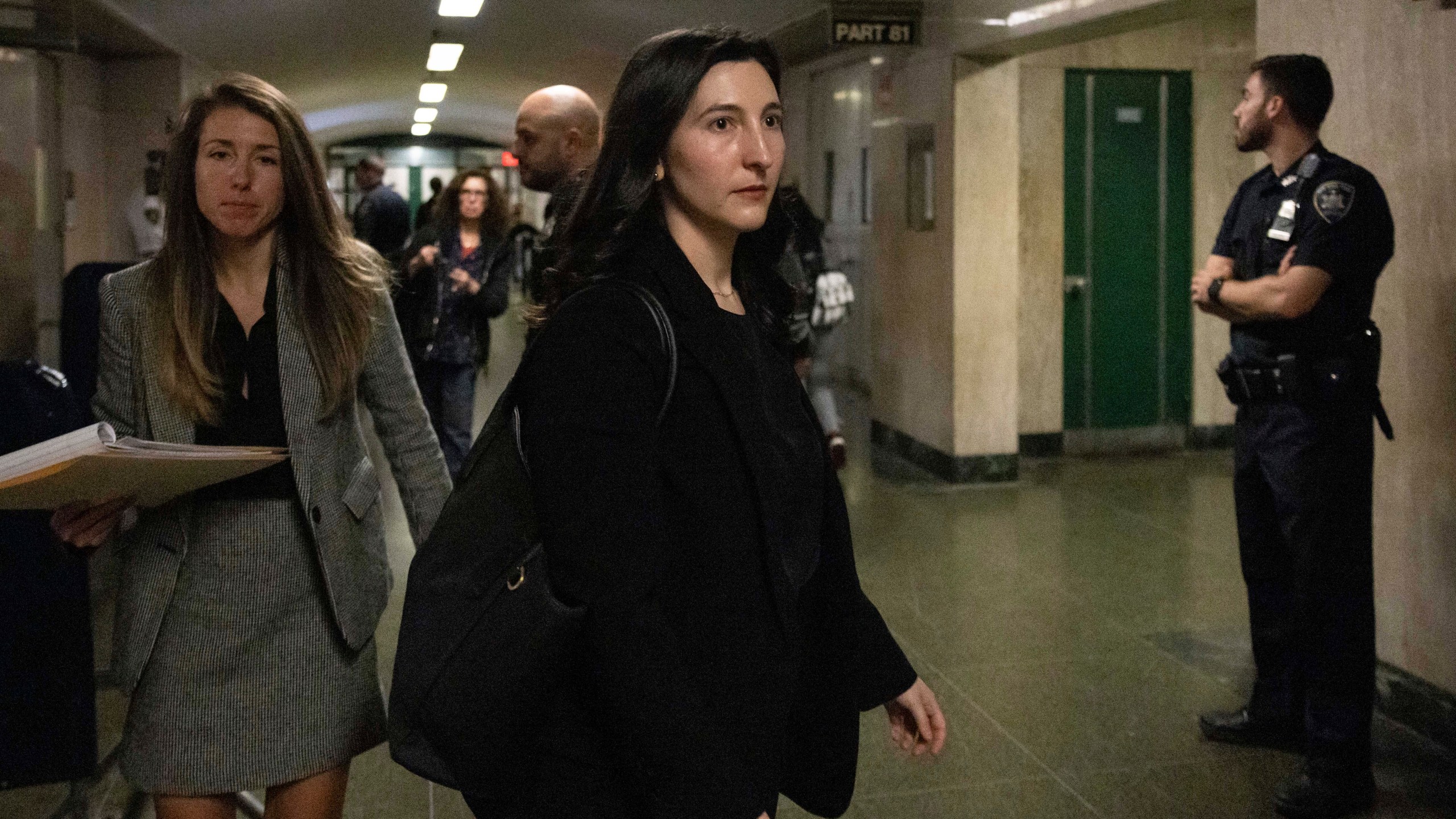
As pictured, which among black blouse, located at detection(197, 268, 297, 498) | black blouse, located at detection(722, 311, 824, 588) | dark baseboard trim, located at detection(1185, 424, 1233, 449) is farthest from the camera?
dark baseboard trim, located at detection(1185, 424, 1233, 449)

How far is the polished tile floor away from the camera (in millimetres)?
3648

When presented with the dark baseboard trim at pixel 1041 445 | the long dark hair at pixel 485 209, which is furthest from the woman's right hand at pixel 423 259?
the dark baseboard trim at pixel 1041 445

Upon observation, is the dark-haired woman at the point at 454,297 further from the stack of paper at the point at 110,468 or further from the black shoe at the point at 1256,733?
the stack of paper at the point at 110,468

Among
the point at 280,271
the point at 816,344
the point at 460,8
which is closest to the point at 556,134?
the point at 280,271

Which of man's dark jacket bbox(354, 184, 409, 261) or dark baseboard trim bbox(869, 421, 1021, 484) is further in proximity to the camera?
dark baseboard trim bbox(869, 421, 1021, 484)

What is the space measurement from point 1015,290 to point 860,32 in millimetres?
1804

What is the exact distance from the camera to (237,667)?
2152 mm

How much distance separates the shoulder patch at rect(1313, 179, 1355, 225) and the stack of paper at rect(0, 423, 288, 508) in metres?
2.74

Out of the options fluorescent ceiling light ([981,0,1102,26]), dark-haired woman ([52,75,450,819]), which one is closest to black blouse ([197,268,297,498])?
dark-haired woman ([52,75,450,819])

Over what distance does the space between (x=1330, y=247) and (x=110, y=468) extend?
2976 millimetres

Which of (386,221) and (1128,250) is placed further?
(1128,250)

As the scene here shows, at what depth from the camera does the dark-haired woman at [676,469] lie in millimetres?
1411

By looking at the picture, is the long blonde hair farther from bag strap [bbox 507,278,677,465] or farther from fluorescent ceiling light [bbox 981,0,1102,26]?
fluorescent ceiling light [bbox 981,0,1102,26]

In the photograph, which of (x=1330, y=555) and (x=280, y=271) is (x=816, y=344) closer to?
(x=1330, y=555)
